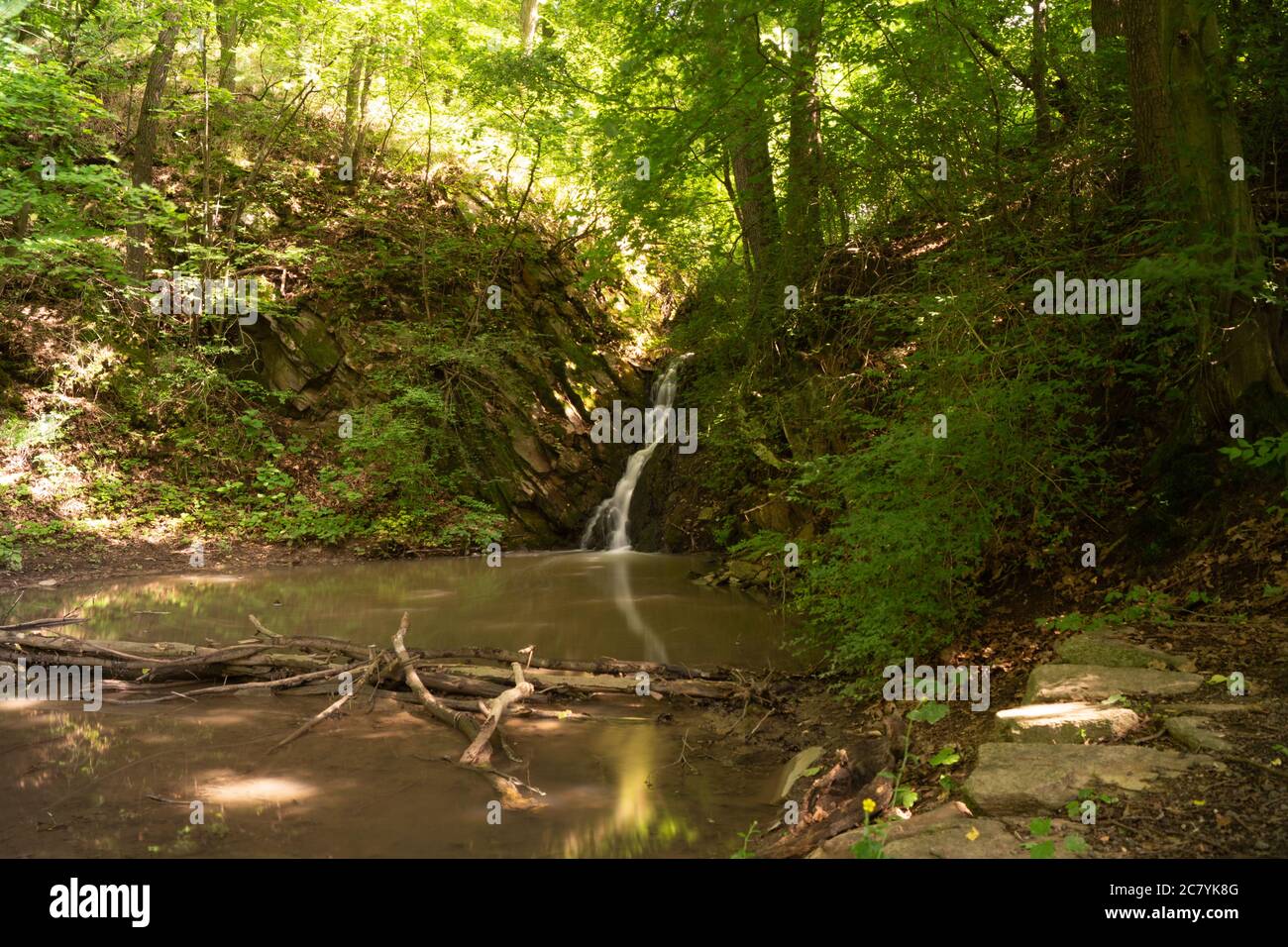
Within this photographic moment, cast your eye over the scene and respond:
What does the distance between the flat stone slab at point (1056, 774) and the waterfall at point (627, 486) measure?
1211cm

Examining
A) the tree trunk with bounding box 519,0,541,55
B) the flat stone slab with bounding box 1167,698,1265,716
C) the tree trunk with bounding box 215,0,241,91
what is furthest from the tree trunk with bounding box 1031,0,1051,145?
the tree trunk with bounding box 519,0,541,55

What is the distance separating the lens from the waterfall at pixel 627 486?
15.6 metres

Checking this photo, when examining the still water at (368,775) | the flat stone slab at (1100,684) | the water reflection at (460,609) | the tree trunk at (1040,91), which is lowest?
the still water at (368,775)

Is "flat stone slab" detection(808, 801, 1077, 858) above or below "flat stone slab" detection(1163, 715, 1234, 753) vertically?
below

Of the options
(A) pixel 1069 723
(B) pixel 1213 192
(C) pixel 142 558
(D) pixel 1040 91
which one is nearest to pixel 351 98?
(C) pixel 142 558

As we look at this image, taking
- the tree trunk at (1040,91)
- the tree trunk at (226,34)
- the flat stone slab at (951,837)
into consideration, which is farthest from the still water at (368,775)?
the tree trunk at (226,34)

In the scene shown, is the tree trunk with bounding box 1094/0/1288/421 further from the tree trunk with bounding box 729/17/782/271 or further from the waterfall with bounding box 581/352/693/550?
the waterfall with bounding box 581/352/693/550

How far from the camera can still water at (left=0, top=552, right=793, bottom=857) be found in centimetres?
398

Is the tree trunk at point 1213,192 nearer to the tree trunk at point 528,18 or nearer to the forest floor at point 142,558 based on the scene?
the forest floor at point 142,558

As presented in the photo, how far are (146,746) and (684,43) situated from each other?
306 inches

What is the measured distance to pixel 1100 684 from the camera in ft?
13.5

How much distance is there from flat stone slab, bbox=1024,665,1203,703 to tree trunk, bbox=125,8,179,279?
50.4 ft

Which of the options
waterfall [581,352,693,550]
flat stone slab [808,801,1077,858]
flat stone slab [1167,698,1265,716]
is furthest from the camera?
waterfall [581,352,693,550]
